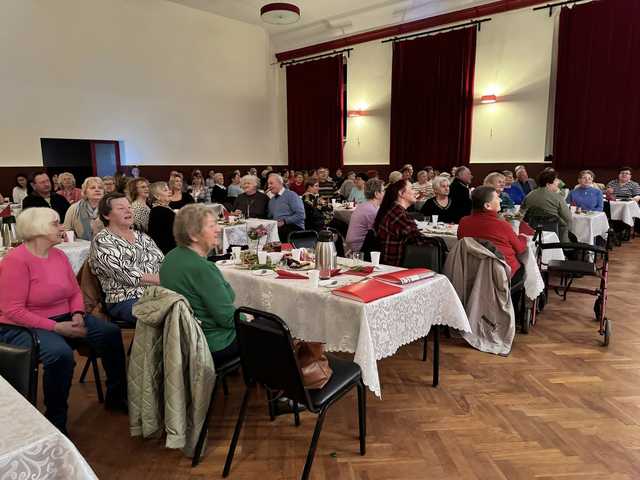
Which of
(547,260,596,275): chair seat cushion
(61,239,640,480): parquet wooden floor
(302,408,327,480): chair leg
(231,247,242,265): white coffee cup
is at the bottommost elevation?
(61,239,640,480): parquet wooden floor

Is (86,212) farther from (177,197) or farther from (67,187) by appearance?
(67,187)

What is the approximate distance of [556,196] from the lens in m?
5.09

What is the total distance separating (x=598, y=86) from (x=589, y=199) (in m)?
3.50

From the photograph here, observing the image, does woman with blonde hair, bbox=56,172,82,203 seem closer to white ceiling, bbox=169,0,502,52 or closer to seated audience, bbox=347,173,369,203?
seated audience, bbox=347,173,369,203

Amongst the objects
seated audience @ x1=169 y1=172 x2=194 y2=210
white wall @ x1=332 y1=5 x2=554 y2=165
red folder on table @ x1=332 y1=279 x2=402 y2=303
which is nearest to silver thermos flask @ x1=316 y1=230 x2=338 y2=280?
red folder on table @ x1=332 y1=279 x2=402 y2=303

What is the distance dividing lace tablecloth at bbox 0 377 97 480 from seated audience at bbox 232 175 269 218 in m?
4.71

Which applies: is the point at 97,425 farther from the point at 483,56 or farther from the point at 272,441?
the point at 483,56

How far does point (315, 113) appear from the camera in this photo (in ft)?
42.7

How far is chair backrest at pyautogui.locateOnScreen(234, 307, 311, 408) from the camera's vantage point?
1.71m

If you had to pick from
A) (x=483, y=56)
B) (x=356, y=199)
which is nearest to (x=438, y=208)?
(x=356, y=199)

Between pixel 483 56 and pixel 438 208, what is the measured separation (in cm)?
629

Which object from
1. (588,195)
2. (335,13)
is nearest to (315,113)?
(335,13)

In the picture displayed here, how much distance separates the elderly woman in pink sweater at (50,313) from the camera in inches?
85.7

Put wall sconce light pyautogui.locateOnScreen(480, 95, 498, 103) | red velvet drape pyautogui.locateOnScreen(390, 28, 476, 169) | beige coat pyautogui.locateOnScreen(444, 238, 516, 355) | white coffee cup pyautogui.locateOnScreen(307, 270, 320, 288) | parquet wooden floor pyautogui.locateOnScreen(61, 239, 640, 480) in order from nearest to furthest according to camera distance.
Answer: parquet wooden floor pyautogui.locateOnScreen(61, 239, 640, 480), white coffee cup pyautogui.locateOnScreen(307, 270, 320, 288), beige coat pyautogui.locateOnScreen(444, 238, 516, 355), wall sconce light pyautogui.locateOnScreen(480, 95, 498, 103), red velvet drape pyautogui.locateOnScreen(390, 28, 476, 169)
